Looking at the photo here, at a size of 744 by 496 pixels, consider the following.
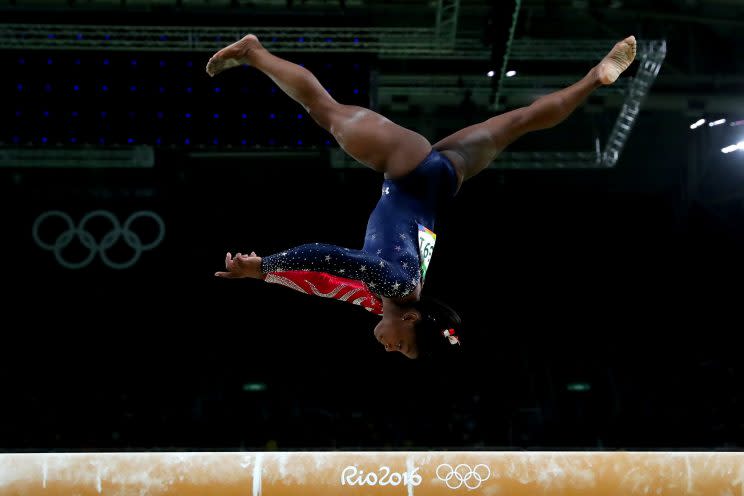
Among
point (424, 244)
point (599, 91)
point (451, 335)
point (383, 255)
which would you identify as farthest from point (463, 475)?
point (599, 91)

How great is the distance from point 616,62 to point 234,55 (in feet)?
6.53

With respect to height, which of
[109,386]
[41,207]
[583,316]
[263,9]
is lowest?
[109,386]

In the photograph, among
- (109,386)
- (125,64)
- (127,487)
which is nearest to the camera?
(127,487)

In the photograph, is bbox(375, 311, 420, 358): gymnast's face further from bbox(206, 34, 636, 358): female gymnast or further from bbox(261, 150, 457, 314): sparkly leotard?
bbox(261, 150, 457, 314): sparkly leotard

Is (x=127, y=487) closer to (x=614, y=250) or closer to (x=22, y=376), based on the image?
(x=22, y=376)

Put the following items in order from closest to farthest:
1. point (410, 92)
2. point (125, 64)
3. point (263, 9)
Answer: point (125, 64)
point (263, 9)
point (410, 92)

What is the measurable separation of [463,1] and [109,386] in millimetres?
6217

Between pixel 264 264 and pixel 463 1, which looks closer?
pixel 264 264

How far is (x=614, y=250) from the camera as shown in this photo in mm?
11391

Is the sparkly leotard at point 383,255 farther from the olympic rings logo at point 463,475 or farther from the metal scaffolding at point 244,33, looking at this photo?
the metal scaffolding at point 244,33

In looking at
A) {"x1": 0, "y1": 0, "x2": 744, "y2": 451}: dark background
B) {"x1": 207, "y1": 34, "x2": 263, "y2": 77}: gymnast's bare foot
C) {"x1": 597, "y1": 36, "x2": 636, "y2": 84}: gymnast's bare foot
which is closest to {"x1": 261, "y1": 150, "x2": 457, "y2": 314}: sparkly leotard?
{"x1": 597, "y1": 36, "x2": 636, "y2": 84}: gymnast's bare foot

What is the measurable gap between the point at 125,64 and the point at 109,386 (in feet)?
14.2

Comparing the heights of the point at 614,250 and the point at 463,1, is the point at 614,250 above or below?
below

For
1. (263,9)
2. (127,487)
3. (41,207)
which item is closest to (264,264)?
(127,487)
